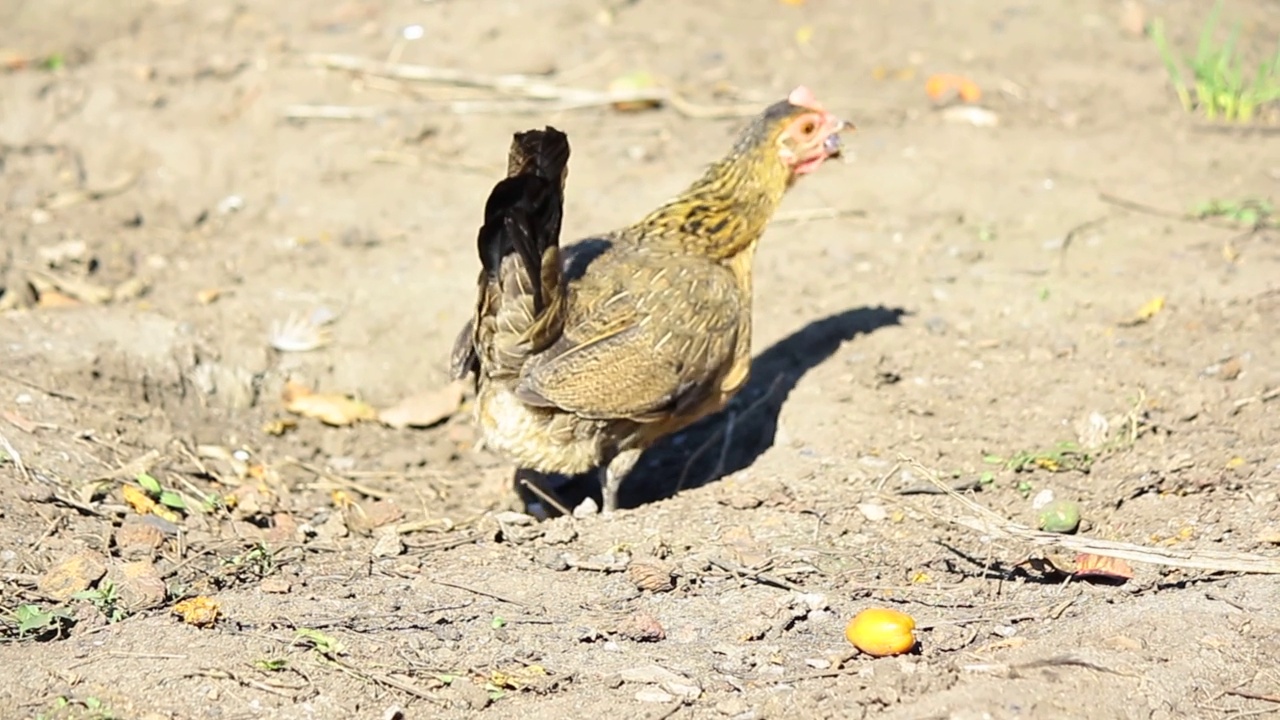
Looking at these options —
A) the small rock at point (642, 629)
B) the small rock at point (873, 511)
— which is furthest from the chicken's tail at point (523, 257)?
the small rock at point (873, 511)

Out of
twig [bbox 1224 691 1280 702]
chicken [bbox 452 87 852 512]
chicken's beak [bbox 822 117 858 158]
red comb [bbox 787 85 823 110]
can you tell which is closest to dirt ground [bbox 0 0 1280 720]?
twig [bbox 1224 691 1280 702]

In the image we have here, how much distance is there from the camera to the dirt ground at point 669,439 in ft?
11.8

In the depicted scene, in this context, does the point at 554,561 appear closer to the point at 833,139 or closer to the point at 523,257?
the point at 523,257

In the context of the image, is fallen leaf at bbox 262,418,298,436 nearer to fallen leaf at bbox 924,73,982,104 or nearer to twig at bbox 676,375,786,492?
twig at bbox 676,375,786,492

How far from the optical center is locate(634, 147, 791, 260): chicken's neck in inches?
211

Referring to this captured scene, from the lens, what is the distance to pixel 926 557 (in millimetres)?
Answer: 4422

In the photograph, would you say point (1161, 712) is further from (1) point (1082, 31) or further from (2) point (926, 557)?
(1) point (1082, 31)

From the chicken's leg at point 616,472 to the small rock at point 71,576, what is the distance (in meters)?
1.89

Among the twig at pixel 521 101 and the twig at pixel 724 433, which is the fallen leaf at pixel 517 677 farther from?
the twig at pixel 521 101

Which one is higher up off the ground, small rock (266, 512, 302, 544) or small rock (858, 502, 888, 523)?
small rock (858, 502, 888, 523)

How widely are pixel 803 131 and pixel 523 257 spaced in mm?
1588

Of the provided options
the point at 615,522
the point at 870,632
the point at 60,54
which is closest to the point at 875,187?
the point at 615,522

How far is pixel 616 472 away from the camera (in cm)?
522

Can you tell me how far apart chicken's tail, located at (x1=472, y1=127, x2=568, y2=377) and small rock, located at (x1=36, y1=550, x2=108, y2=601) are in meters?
1.45
